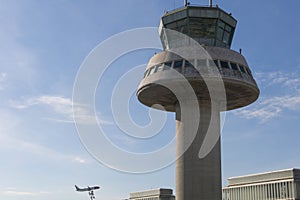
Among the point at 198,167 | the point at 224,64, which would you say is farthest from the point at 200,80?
the point at 198,167

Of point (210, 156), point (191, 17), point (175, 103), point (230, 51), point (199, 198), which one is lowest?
point (199, 198)

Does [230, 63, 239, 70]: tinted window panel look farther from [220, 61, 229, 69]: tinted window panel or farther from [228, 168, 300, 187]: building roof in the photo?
[228, 168, 300, 187]: building roof

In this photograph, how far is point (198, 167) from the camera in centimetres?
5434

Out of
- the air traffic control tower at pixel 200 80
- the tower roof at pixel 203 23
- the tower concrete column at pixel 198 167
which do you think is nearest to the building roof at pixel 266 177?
the air traffic control tower at pixel 200 80

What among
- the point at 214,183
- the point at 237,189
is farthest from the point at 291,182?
the point at 214,183

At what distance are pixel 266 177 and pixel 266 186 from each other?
2.17 metres

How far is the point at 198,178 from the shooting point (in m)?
54.2

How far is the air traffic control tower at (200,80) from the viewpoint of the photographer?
5416 centimetres

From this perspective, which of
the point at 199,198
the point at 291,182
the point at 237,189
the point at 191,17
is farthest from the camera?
the point at 237,189

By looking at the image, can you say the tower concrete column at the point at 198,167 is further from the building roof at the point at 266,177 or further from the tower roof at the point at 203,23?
the building roof at the point at 266,177

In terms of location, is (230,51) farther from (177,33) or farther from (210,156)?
(210,156)

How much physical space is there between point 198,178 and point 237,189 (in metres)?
70.3

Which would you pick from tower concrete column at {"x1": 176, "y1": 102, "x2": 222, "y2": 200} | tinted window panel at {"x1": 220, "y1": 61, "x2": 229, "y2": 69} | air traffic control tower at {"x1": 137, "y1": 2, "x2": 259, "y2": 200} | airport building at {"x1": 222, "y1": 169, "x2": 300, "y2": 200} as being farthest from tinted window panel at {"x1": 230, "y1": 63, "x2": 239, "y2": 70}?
airport building at {"x1": 222, "y1": 169, "x2": 300, "y2": 200}

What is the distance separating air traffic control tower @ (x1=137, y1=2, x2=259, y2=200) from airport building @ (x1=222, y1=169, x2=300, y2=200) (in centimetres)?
4928
